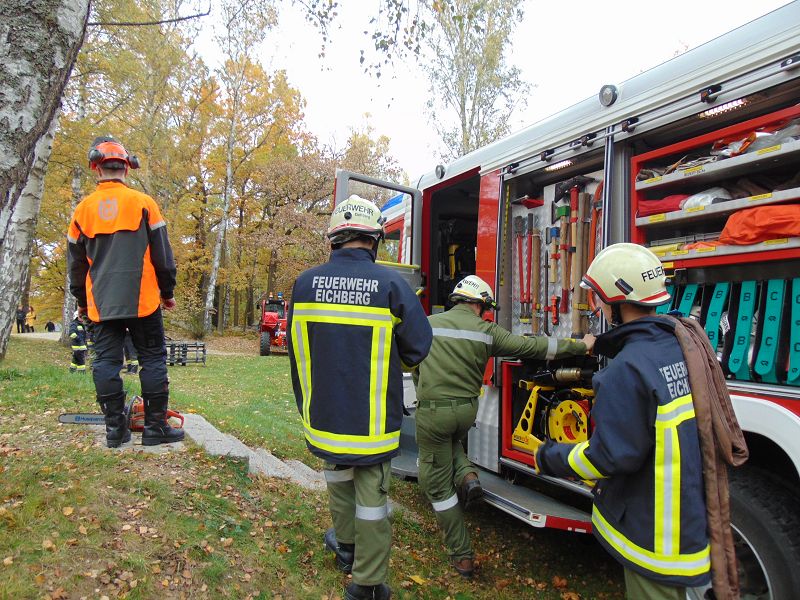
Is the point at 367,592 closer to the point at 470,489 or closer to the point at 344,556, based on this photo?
the point at 344,556

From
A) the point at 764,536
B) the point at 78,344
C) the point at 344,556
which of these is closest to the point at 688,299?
the point at 764,536

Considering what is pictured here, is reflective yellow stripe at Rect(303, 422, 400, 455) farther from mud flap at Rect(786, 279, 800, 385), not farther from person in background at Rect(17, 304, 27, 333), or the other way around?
person in background at Rect(17, 304, 27, 333)

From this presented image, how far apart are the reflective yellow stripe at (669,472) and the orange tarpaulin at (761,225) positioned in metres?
1.04

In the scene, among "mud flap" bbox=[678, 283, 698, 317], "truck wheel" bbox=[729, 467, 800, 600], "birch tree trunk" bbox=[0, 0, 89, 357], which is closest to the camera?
"birch tree trunk" bbox=[0, 0, 89, 357]

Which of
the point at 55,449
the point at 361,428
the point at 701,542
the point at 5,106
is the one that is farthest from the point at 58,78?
the point at 701,542

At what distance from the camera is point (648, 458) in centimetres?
190

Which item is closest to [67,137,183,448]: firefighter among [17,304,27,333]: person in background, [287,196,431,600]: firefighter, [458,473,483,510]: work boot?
[287,196,431,600]: firefighter

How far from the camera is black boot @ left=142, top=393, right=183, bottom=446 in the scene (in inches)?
149

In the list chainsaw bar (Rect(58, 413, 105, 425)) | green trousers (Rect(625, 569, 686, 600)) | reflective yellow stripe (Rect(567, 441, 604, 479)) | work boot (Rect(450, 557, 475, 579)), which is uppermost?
reflective yellow stripe (Rect(567, 441, 604, 479))

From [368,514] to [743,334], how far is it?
79.0 inches

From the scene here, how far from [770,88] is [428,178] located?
10.5 ft

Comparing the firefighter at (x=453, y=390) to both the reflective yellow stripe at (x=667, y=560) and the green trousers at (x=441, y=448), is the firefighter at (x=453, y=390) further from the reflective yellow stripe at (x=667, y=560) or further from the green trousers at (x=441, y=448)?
the reflective yellow stripe at (x=667, y=560)

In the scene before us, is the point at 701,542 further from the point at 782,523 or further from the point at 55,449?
the point at 55,449

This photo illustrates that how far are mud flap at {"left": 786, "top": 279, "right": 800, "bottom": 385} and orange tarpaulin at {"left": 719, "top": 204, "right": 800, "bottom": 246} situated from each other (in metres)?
0.26
